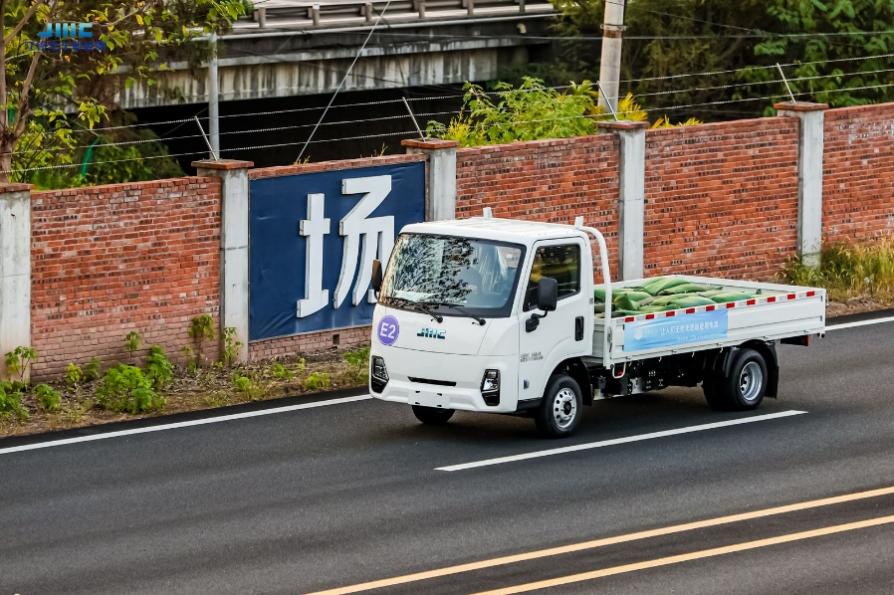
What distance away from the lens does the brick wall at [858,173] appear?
26969 millimetres

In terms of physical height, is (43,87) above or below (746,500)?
above

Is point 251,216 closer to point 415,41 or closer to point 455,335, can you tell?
point 455,335

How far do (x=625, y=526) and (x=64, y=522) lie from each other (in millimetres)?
4464

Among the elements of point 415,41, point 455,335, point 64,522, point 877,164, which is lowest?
point 64,522

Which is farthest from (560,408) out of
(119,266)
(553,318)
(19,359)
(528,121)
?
(528,121)

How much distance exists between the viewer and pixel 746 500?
15.5 meters

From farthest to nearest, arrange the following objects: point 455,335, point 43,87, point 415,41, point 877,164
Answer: point 415,41 < point 877,164 < point 43,87 < point 455,335

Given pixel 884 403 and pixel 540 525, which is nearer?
pixel 540 525

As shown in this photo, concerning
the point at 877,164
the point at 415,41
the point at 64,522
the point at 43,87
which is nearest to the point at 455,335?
the point at 64,522

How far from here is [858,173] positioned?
27.3 metres

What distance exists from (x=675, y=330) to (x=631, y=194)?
22.5 ft

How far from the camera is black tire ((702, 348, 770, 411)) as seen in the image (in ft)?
62.1

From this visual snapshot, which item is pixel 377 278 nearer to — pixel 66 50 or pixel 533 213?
pixel 533 213

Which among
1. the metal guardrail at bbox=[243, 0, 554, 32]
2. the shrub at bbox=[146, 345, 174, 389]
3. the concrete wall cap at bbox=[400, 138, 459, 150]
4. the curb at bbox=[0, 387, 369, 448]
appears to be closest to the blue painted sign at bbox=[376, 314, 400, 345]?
the curb at bbox=[0, 387, 369, 448]
